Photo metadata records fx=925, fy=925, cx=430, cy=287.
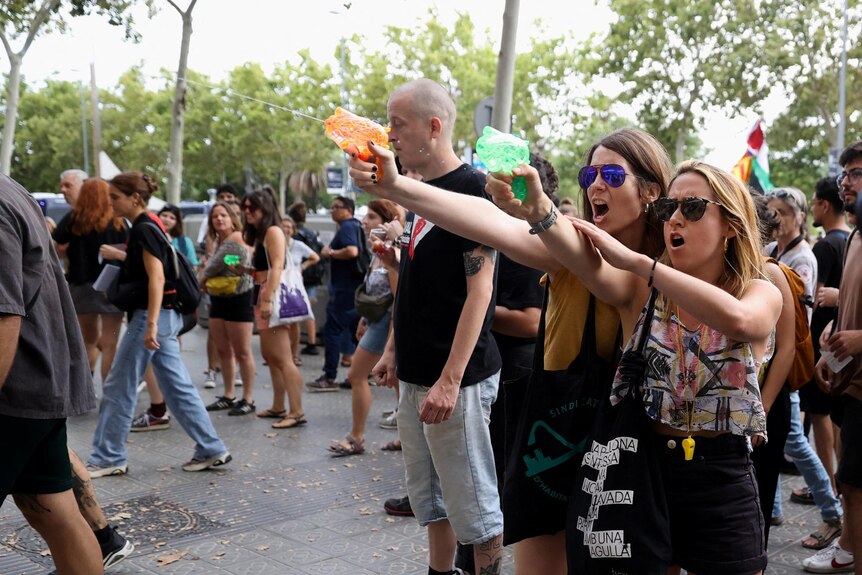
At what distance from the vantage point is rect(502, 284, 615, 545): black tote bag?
8.55ft

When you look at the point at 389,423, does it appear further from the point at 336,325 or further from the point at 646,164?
the point at 646,164

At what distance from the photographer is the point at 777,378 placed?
345cm

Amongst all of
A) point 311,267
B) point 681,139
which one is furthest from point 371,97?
point 311,267

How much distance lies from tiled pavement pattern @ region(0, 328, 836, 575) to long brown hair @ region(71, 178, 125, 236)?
1731 mm

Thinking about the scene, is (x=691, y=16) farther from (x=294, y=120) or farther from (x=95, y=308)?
(x=95, y=308)

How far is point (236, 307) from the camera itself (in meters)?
8.45

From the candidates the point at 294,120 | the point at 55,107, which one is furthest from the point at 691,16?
the point at 55,107

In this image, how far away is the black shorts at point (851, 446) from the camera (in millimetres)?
3957

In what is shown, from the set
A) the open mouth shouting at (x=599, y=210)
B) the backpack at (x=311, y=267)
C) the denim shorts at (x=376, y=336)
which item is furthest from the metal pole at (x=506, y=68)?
the open mouth shouting at (x=599, y=210)

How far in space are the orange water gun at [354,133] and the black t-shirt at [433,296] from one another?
3.67ft

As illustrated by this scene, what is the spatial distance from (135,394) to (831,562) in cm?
439

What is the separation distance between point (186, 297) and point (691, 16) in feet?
76.8

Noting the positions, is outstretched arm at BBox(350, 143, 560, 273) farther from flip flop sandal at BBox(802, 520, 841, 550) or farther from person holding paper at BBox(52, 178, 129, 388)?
person holding paper at BBox(52, 178, 129, 388)

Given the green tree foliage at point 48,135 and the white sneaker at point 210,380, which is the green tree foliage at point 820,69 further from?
the green tree foliage at point 48,135
